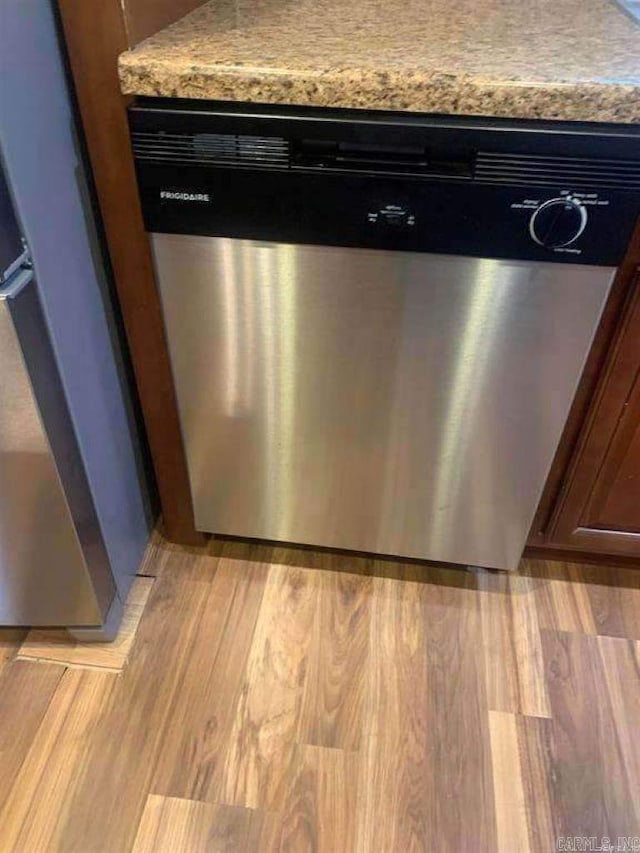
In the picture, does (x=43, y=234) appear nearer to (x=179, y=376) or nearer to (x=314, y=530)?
(x=179, y=376)

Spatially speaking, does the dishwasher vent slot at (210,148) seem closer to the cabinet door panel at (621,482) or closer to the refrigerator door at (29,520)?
the refrigerator door at (29,520)

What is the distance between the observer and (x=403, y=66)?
0.83 m

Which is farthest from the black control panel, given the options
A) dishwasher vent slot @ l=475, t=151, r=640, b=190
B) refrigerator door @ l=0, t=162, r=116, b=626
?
refrigerator door @ l=0, t=162, r=116, b=626

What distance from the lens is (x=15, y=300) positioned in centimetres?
82

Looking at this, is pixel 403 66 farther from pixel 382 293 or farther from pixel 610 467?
pixel 610 467

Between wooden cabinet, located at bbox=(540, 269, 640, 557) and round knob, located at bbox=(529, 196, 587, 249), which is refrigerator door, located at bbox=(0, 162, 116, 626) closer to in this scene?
round knob, located at bbox=(529, 196, 587, 249)

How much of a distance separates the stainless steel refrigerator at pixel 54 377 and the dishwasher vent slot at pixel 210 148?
0.41 ft

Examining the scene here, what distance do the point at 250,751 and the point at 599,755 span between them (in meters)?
0.58

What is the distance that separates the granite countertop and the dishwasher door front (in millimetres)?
187

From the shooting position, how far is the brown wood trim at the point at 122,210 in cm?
84

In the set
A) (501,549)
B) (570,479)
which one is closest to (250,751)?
(501,549)

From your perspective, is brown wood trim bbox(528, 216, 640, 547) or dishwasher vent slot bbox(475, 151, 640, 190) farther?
brown wood trim bbox(528, 216, 640, 547)

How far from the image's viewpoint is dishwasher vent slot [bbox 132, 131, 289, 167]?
0.86 meters

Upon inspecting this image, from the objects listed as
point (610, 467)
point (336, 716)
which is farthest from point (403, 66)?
point (336, 716)
